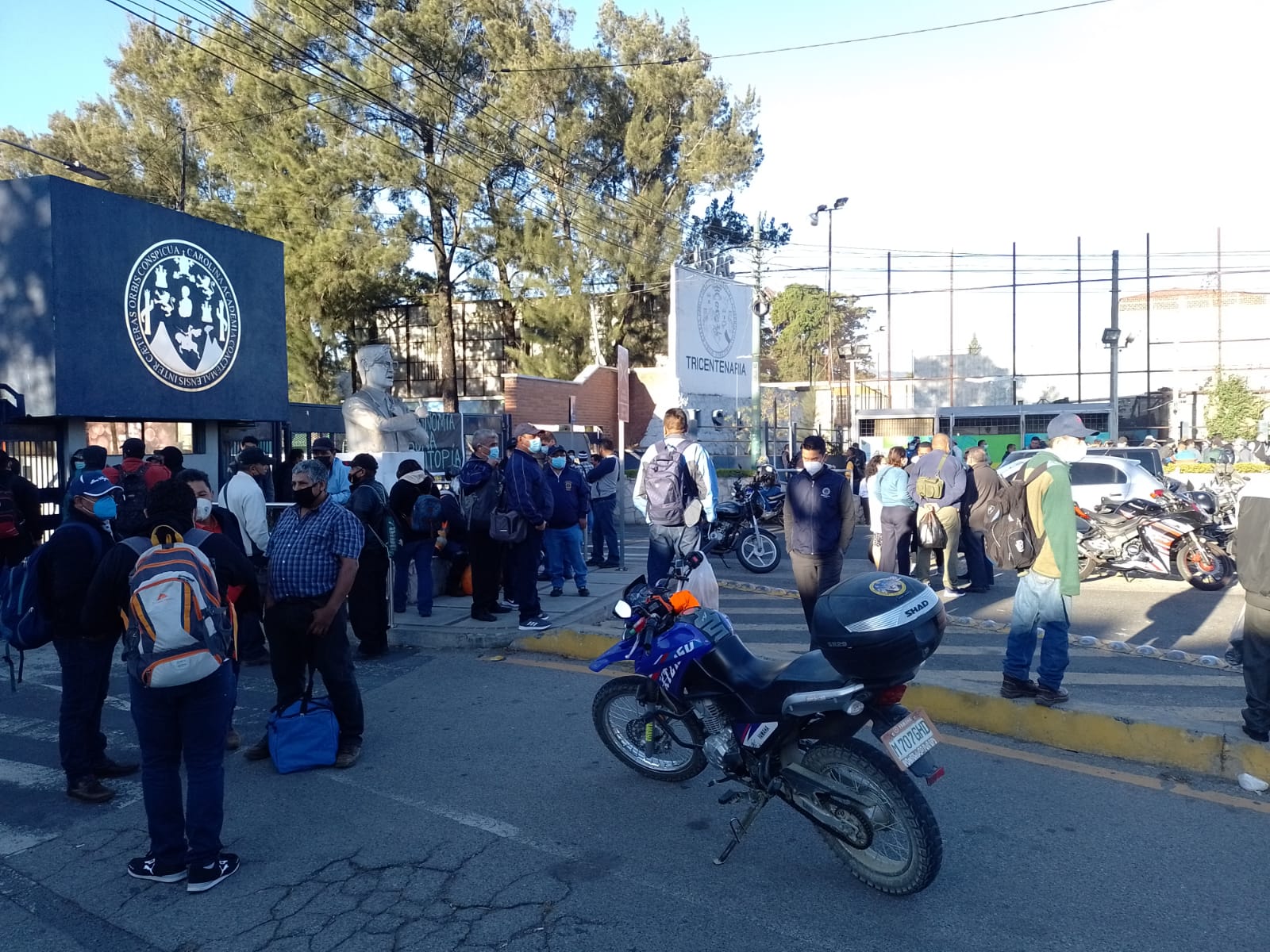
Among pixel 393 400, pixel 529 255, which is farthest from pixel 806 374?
pixel 393 400

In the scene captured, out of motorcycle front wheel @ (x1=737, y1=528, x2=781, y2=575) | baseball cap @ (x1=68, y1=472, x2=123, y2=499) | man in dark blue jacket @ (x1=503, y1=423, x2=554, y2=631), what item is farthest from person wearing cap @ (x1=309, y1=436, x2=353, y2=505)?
motorcycle front wheel @ (x1=737, y1=528, x2=781, y2=575)

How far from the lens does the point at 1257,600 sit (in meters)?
5.05

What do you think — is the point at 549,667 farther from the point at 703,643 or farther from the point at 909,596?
the point at 909,596

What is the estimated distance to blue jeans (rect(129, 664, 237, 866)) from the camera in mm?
4164

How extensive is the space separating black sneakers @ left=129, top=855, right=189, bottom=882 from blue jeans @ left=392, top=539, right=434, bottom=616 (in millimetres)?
4571

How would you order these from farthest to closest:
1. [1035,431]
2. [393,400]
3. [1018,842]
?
[1035,431] → [393,400] → [1018,842]

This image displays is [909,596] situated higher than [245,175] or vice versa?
[245,175]

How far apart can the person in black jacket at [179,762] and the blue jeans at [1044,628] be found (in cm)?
450

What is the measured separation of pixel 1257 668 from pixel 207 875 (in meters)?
5.21

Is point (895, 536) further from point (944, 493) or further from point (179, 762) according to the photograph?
point (179, 762)

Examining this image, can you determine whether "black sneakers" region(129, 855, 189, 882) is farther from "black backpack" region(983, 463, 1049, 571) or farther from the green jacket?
the green jacket

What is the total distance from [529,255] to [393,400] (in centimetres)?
2204

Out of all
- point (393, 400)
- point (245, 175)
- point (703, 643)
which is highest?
point (245, 175)

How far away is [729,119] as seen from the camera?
3500cm
